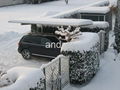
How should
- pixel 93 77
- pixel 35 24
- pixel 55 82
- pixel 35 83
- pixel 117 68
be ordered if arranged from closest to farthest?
pixel 35 83
pixel 55 82
pixel 93 77
pixel 117 68
pixel 35 24

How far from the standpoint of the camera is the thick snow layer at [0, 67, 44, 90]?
299 inches

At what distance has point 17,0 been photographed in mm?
47562

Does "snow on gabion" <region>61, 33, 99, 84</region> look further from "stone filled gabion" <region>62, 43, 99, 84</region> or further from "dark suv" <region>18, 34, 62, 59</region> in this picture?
"dark suv" <region>18, 34, 62, 59</region>

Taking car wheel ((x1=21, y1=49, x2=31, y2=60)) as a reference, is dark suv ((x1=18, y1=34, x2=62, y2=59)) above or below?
above

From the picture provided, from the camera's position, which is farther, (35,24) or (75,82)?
(35,24)

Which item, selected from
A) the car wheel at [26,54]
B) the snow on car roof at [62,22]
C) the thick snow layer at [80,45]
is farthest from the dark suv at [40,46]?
the thick snow layer at [80,45]

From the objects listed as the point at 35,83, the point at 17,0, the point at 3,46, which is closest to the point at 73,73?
the point at 35,83

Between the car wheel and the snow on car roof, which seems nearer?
the car wheel

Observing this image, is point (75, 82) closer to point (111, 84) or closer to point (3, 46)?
point (111, 84)

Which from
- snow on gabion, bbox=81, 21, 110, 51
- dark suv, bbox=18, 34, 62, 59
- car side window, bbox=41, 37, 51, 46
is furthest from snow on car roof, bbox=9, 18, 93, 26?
car side window, bbox=41, 37, 51, 46

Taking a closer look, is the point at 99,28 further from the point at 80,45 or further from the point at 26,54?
the point at 80,45

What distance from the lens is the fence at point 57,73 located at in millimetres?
10047

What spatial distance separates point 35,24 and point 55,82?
8.75 m

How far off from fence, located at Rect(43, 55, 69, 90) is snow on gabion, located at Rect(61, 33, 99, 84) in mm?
300
